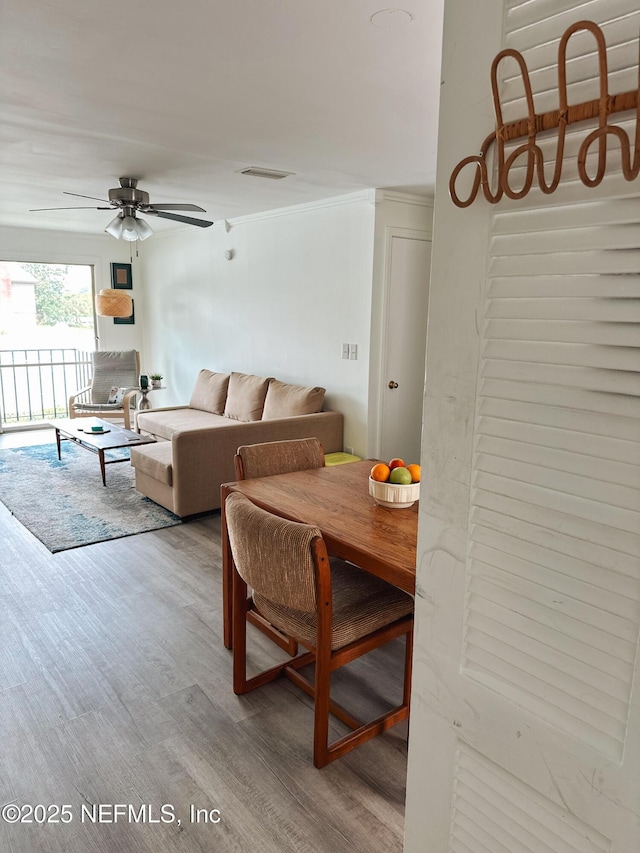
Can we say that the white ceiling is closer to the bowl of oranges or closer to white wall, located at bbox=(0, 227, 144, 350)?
the bowl of oranges

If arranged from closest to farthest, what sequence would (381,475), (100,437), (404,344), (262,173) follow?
(381,475)
(262,173)
(404,344)
(100,437)

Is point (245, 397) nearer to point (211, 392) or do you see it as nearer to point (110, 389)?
point (211, 392)

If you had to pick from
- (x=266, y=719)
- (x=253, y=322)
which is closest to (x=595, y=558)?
(x=266, y=719)

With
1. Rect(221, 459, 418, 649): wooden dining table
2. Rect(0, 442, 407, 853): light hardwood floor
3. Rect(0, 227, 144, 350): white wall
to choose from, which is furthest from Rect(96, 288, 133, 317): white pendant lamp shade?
Rect(221, 459, 418, 649): wooden dining table

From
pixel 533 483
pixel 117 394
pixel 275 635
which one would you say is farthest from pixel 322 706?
pixel 117 394

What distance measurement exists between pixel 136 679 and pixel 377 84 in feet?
8.75

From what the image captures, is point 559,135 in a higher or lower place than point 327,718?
higher

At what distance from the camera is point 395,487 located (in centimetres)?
215

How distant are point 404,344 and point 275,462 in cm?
250

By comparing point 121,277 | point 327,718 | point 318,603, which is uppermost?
point 121,277

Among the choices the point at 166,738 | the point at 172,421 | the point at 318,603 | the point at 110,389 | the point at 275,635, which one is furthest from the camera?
the point at 110,389

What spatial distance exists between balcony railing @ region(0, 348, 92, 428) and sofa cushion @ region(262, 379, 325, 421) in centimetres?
369

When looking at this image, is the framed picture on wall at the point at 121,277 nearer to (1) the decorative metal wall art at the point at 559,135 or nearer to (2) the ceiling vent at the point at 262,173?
(2) the ceiling vent at the point at 262,173

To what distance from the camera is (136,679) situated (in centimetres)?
240
